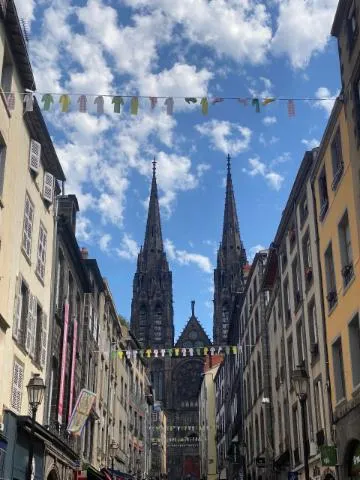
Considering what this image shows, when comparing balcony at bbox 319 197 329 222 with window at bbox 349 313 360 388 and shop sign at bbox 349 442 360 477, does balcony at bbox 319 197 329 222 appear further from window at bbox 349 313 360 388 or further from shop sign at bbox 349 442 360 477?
Result: shop sign at bbox 349 442 360 477

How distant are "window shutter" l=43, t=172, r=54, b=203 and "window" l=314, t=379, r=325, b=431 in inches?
446

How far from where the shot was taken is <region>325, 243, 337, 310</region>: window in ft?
73.0

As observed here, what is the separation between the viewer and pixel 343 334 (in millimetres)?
20547

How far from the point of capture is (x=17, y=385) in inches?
821

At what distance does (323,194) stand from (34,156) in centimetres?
963

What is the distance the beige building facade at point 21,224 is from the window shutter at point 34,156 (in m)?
0.03

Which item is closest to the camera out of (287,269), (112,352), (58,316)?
(58,316)

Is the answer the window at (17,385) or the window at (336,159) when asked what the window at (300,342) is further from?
the window at (17,385)

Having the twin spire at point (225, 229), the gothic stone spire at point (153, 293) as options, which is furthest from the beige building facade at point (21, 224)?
the twin spire at point (225, 229)

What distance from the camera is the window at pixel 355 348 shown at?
1941 centimetres

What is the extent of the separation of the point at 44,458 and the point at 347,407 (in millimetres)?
10518

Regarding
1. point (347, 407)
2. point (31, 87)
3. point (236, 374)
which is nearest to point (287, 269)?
point (347, 407)

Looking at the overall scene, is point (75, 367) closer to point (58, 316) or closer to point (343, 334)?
point (58, 316)

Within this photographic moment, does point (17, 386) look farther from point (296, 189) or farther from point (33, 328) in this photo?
point (296, 189)
